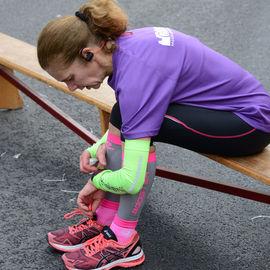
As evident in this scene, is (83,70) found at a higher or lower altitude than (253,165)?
higher

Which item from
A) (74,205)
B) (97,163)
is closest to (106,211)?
(97,163)

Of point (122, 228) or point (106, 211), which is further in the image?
point (106, 211)

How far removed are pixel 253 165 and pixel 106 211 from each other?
0.67 meters

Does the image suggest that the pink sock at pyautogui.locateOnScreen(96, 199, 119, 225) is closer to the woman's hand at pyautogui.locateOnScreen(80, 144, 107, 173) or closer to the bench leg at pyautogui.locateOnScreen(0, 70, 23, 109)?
the woman's hand at pyautogui.locateOnScreen(80, 144, 107, 173)

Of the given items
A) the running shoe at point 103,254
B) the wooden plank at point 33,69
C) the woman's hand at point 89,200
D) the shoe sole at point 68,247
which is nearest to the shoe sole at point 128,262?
the running shoe at point 103,254

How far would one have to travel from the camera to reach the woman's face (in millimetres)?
1604

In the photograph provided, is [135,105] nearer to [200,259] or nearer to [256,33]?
[200,259]

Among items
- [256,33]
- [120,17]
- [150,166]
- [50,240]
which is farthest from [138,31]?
[256,33]

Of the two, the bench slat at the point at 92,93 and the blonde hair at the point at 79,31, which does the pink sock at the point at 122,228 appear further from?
the blonde hair at the point at 79,31

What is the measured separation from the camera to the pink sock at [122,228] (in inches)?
73.3

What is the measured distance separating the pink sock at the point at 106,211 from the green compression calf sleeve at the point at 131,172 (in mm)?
285

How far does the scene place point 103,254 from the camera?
1.88 meters

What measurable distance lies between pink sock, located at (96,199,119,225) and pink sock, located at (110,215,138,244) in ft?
0.31

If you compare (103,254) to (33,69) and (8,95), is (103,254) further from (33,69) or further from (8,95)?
(8,95)
